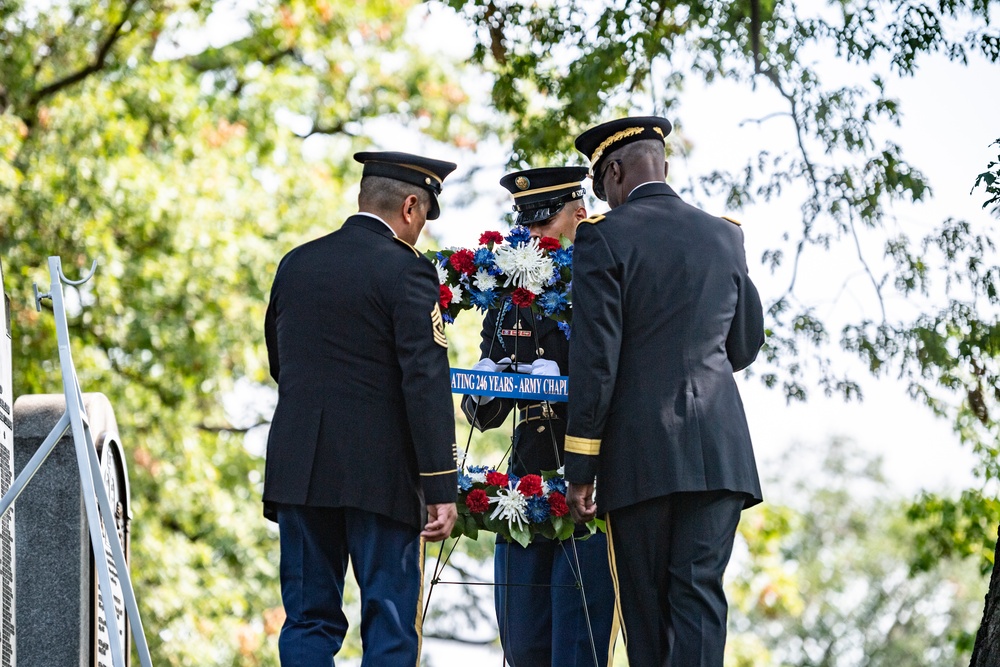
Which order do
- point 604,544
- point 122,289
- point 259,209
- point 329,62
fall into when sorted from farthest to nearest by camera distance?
point 329,62 < point 259,209 < point 122,289 < point 604,544

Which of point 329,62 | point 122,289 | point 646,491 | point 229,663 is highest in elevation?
point 329,62

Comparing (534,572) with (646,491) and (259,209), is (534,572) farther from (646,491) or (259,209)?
(259,209)

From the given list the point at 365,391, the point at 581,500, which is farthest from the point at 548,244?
the point at 581,500

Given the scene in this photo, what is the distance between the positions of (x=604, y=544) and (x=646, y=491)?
94 cm

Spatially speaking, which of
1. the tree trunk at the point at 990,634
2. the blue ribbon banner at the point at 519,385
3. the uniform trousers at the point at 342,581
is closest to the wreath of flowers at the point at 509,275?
the blue ribbon banner at the point at 519,385

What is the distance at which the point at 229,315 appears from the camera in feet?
42.9

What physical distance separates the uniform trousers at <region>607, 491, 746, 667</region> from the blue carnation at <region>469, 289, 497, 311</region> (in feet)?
3.79

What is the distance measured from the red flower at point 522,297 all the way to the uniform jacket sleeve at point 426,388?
2.18 feet

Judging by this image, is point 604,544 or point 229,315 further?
point 229,315

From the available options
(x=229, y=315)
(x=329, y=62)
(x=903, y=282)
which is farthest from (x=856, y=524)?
(x=903, y=282)

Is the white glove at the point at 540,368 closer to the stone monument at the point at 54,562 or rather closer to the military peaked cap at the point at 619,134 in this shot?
the military peaked cap at the point at 619,134

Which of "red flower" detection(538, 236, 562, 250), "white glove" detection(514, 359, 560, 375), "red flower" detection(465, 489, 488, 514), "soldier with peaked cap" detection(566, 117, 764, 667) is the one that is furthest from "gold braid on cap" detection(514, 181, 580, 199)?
"red flower" detection(465, 489, 488, 514)

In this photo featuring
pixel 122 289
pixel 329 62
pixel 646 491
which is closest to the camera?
pixel 646 491

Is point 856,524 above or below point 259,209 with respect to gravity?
below
